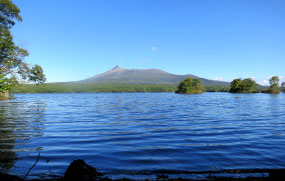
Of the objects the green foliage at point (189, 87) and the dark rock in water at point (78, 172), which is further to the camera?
the green foliage at point (189, 87)

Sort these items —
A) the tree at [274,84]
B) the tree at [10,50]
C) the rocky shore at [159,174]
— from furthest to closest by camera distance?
the tree at [274,84], the tree at [10,50], the rocky shore at [159,174]

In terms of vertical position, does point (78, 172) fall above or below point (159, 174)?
above

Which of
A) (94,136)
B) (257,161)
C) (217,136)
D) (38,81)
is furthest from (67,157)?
(38,81)

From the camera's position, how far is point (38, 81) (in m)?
50.8

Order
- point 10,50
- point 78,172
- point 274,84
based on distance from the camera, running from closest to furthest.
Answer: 1. point 78,172
2. point 10,50
3. point 274,84

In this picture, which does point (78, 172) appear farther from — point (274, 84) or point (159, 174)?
point (274, 84)

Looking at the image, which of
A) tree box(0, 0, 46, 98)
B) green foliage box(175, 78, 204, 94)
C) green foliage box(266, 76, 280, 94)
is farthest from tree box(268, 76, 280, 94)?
tree box(0, 0, 46, 98)

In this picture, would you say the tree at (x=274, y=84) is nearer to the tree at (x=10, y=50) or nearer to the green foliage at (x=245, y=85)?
the green foliage at (x=245, y=85)

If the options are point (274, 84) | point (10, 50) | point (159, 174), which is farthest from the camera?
point (274, 84)

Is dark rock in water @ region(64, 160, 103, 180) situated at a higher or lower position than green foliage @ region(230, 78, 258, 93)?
lower

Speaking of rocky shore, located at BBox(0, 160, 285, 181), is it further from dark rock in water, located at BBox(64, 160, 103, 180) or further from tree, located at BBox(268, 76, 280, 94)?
tree, located at BBox(268, 76, 280, 94)

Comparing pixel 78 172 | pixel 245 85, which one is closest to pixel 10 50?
pixel 78 172

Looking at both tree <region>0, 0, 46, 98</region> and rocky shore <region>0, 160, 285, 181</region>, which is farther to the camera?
tree <region>0, 0, 46, 98</region>

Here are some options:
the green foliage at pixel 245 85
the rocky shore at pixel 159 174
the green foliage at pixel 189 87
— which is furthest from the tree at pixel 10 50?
the green foliage at pixel 245 85
